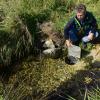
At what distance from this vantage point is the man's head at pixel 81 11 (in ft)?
22.4

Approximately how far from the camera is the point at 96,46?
24.7ft

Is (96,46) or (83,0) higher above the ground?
(83,0)

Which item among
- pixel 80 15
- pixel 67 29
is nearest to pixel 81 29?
pixel 67 29

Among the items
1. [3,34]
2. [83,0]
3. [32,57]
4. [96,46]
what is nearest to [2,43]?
[3,34]

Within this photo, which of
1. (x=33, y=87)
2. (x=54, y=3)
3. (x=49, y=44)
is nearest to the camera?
(x=33, y=87)

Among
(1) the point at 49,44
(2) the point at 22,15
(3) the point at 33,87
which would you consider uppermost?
(2) the point at 22,15

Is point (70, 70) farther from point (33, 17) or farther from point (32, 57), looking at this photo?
point (33, 17)

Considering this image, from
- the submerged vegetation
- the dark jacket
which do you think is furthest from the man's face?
the submerged vegetation

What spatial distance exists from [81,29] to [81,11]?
601 millimetres

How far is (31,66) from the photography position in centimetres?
723

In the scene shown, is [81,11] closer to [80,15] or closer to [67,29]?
[80,15]

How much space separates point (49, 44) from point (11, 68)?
959mm

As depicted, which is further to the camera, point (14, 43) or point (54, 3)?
point (54, 3)

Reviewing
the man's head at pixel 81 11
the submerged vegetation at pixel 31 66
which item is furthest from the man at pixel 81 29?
the submerged vegetation at pixel 31 66
